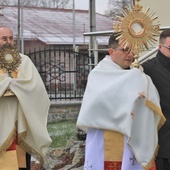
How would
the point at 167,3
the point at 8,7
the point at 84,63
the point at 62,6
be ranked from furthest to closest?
1. the point at 62,6
2. the point at 8,7
3. the point at 84,63
4. the point at 167,3

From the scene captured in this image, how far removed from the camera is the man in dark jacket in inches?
165

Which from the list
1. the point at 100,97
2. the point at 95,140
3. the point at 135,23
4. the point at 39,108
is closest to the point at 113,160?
the point at 95,140

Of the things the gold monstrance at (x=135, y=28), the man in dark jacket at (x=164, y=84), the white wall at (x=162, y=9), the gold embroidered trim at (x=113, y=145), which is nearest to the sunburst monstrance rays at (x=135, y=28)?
the gold monstrance at (x=135, y=28)

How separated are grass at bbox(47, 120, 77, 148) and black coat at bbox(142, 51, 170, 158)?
5.11 m

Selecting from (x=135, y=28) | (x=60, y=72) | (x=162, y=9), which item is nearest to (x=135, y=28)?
(x=135, y=28)

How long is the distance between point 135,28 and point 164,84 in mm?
501

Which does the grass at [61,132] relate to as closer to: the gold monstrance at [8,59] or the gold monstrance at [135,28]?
the gold monstrance at [8,59]

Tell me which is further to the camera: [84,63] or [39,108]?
[84,63]

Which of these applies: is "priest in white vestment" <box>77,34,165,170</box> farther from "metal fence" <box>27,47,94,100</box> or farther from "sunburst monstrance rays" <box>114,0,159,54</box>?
"metal fence" <box>27,47,94,100</box>

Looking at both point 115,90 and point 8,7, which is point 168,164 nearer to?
point 115,90

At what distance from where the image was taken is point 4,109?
526 cm

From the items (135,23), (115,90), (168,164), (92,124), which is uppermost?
(135,23)

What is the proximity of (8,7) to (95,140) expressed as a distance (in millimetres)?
37549

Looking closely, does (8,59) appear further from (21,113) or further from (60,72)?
(60,72)
